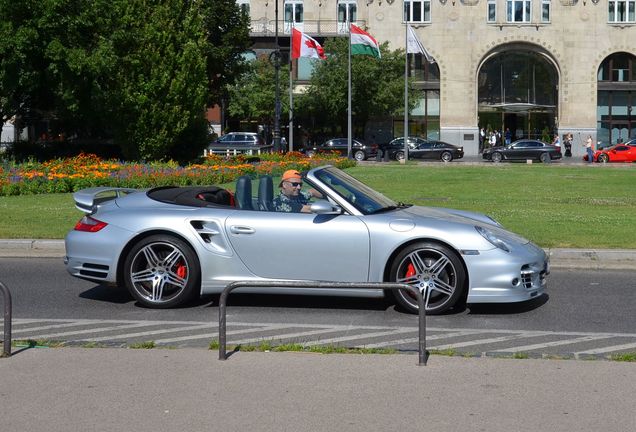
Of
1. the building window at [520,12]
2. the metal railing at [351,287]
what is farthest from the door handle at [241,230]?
the building window at [520,12]

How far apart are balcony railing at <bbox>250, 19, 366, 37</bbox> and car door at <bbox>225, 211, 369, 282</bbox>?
199 feet

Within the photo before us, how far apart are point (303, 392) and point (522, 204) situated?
47.9ft

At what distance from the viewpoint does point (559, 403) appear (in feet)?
18.8

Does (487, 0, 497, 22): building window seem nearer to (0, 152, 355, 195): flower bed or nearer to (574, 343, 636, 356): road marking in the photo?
(0, 152, 355, 195): flower bed

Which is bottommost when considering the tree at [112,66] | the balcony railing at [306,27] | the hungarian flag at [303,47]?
the tree at [112,66]

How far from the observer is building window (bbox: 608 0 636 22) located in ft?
217

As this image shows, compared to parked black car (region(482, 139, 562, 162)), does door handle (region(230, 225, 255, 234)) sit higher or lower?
lower

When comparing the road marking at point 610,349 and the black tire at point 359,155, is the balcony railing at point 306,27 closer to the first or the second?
the black tire at point 359,155

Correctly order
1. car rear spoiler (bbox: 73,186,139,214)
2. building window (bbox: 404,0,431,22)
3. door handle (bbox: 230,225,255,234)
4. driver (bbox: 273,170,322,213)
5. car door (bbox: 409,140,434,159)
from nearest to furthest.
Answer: door handle (bbox: 230,225,255,234) < driver (bbox: 273,170,322,213) < car rear spoiler (bbox: 73,186,139,214) < car door (bbox: 409,140,434,159) < building window (bbox: 404,0,431,22)

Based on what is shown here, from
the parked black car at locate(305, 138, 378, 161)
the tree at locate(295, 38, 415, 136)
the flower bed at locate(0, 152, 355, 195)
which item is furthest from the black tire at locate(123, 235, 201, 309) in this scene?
the tree at locate(295, 38, 415, 136)

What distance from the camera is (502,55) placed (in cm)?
6706

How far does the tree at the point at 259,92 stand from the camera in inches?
2549

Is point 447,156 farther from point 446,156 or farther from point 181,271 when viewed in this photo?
point 181,271

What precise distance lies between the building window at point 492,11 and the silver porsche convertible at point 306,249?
59898 mm
